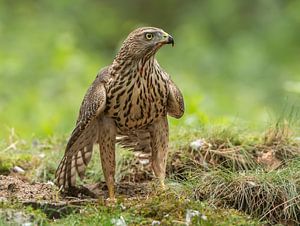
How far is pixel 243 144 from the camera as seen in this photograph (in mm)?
9391

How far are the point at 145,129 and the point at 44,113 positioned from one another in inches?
177

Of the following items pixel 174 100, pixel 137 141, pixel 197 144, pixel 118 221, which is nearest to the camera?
pixel 118 221

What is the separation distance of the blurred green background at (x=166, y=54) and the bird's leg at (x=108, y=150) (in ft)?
4.95

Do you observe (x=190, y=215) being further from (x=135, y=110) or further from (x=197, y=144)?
(x=197, y=144)

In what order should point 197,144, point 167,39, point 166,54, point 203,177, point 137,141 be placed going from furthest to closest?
1. point 166,54
2. point 197,144
3. point 137,141
4. point 167,39
5. point 203,177

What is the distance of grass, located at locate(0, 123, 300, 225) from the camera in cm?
732

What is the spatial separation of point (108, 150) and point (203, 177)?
3.01 ft


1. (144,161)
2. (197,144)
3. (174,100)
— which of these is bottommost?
(144,161)

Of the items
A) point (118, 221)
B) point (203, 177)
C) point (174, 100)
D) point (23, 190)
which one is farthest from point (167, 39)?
point (118, 221)

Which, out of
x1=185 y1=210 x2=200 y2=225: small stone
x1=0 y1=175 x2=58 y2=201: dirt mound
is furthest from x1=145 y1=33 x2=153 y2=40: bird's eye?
x1=185 y1=210 x2=200 y2=225: small stone

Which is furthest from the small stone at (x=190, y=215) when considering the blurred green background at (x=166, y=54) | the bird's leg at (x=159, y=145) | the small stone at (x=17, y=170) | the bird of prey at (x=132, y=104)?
the blurred green background at (x=166, y=54)

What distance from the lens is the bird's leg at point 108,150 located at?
28.0 ft

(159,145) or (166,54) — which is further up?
(166,54)

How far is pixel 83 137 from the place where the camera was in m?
8.83
